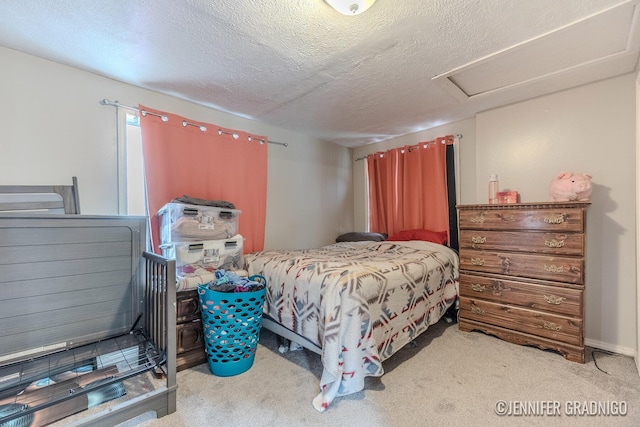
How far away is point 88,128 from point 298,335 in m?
2.11

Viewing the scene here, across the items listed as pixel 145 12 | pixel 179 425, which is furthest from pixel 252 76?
pixel 179 425

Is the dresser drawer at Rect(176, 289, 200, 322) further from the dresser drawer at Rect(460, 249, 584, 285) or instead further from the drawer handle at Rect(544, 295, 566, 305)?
the drawer handle at Rect(544, 295, 566, 305)

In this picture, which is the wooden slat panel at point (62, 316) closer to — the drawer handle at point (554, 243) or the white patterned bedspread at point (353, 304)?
the white patterned bedspread at point (353, 304)

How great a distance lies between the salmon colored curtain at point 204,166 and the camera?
2.24 metres

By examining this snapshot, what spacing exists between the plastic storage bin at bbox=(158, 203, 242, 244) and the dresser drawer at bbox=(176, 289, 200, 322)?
41cm

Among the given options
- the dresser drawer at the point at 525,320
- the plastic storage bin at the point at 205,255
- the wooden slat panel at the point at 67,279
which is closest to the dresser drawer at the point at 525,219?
the dresser drawer at the point at 525,320

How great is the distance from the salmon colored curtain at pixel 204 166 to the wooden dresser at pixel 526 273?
6.62ft

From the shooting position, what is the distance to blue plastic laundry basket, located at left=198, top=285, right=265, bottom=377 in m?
1.77

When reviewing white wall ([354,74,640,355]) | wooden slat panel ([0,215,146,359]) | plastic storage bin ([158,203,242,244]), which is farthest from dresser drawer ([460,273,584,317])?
wooden slat panel ([0,215,146,359])

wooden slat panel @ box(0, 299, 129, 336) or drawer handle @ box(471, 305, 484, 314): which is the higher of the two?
wooden slat panel @ box(0, 299, 129, 336)

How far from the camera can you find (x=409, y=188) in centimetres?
343

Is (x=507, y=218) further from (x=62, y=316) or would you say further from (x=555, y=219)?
(x=62, y=316)

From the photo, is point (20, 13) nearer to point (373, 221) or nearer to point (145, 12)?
point (145, 12)

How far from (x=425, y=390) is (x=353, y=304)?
2.28 ft
